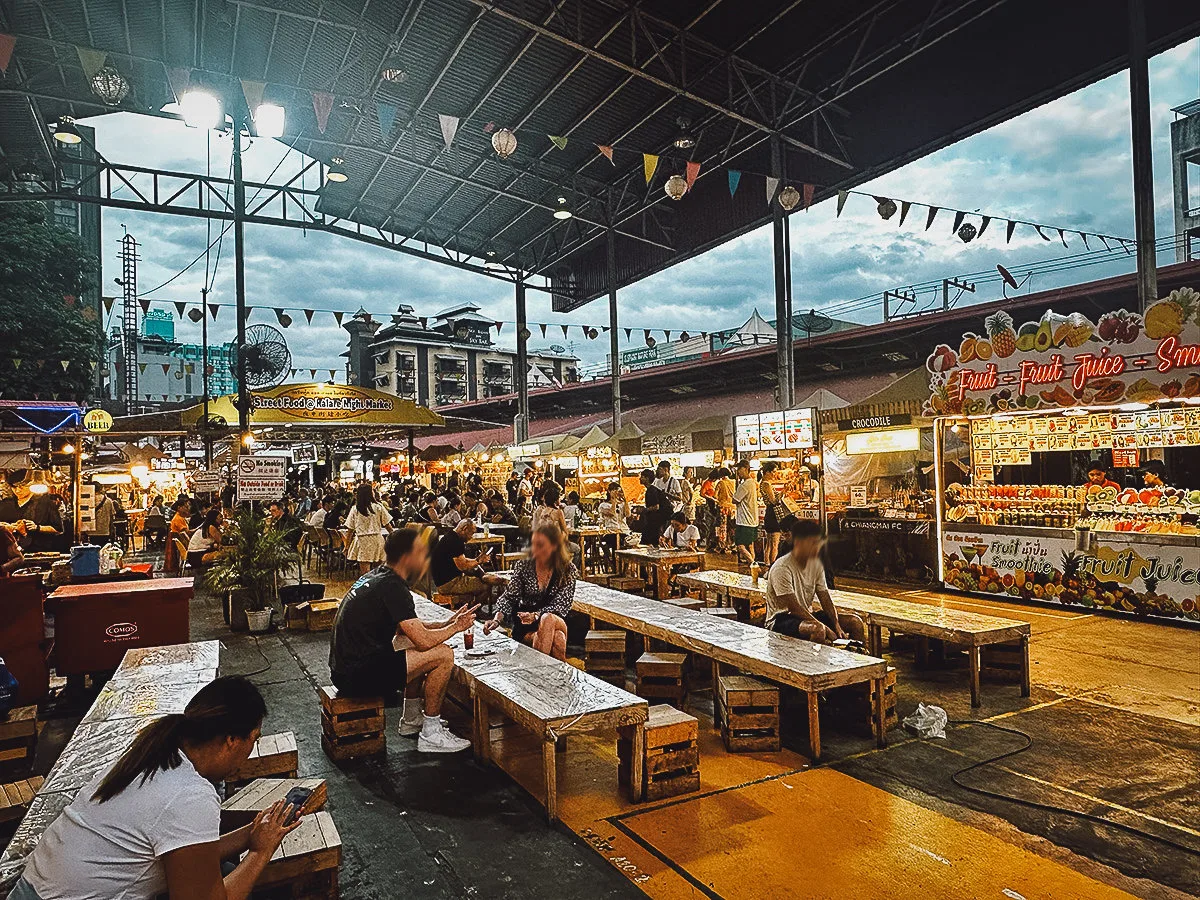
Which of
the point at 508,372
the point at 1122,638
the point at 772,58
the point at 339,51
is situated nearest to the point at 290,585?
the point at 1122,638

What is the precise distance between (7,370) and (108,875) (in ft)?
72.8

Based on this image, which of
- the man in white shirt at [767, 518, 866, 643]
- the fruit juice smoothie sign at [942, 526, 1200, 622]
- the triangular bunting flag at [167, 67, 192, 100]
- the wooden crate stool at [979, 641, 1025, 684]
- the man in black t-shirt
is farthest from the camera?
the triangular bunting flag at [167, 67, 192, 100]

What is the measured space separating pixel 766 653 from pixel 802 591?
2.84 ft

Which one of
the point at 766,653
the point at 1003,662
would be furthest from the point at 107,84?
the point at 1003,662

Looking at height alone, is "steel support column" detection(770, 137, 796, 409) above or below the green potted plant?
above

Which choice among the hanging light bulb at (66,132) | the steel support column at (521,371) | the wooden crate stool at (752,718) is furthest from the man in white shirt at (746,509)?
the hanging light bulb at (66,132)

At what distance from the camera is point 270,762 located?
3.76 m

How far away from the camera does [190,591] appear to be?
21.7 feet

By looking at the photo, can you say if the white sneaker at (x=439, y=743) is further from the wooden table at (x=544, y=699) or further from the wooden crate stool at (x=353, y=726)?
the wooden crate stool at (x=353, y=726)

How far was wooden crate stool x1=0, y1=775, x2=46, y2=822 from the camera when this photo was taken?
3.44 m

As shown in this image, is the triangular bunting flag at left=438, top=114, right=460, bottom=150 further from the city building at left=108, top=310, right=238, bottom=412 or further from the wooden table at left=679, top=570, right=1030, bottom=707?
the city building at left=108, top=310, right=238, bottom=412

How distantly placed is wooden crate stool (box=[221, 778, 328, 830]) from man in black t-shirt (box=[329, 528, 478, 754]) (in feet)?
3.91

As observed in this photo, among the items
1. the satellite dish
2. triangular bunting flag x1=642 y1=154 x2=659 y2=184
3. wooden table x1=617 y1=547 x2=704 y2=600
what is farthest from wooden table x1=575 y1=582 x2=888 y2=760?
the satellite dish

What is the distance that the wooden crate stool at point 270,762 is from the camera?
147 inches
